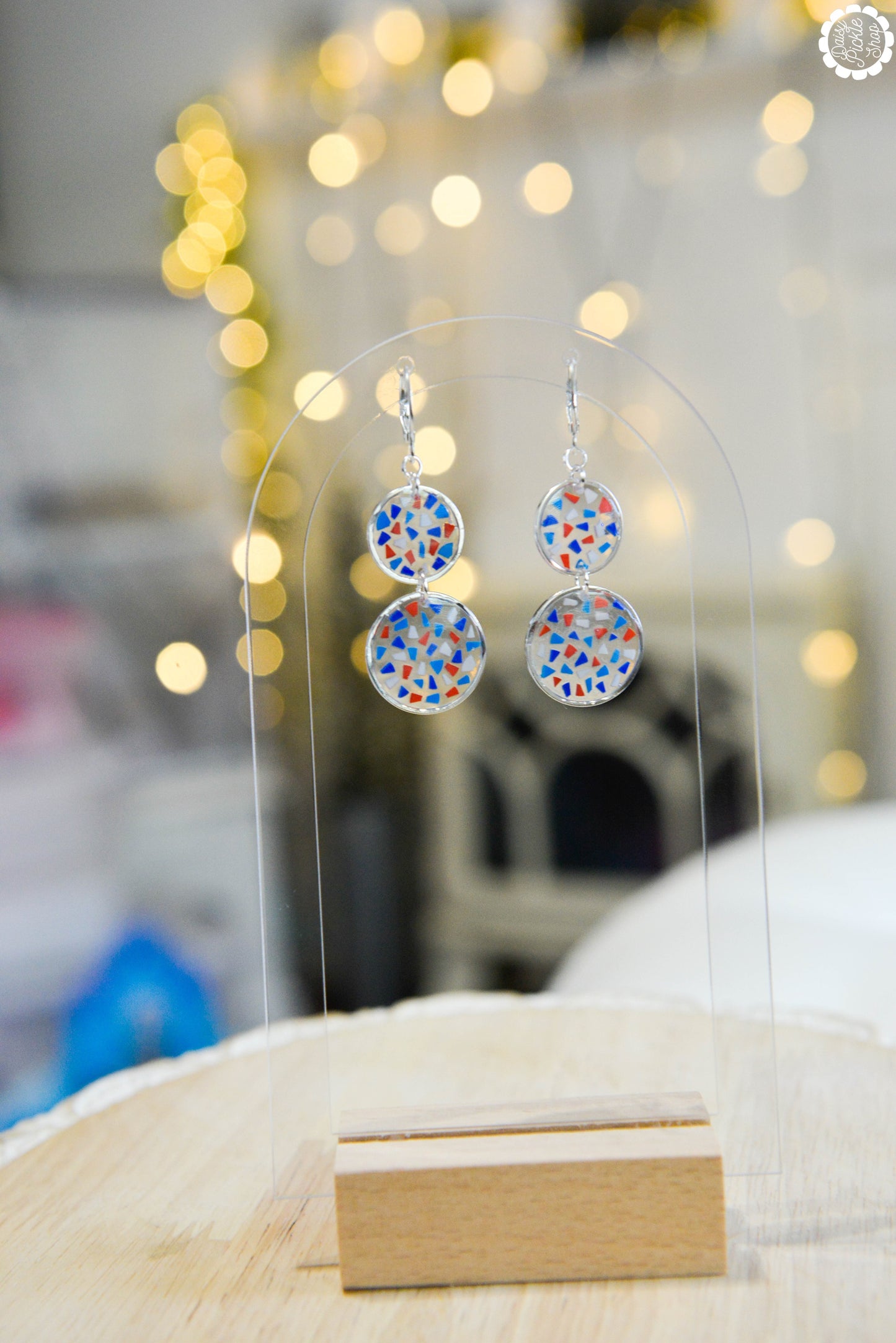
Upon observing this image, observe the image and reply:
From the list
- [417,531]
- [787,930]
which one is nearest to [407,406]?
[417,531]

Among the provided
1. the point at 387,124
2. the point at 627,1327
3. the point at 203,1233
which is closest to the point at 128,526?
the point at 387,124

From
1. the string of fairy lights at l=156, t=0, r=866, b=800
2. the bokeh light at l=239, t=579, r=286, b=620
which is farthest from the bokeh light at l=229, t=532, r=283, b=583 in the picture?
the string of fairy lights at l=156, t=0, r=866, b=800

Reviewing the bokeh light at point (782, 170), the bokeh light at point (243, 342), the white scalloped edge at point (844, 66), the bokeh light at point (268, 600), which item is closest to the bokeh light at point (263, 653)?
the bokeh light at point (268, 600)

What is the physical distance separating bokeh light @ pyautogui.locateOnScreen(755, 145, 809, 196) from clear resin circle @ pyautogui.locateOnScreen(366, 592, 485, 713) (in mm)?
1562

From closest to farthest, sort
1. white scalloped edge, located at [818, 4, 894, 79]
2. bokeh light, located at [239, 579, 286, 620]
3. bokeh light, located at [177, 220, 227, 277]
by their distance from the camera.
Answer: bokeh light, located at [239, 579, 286, 620]
white scalloped edge, located at [818, 4, 894, 79]
bokeh light, located at [177, 220, 227, 277]

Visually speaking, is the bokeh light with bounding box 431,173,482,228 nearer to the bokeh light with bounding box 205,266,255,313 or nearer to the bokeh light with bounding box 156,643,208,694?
the bokeh light with bounding box 205,266,255,313

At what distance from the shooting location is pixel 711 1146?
0.52 metres

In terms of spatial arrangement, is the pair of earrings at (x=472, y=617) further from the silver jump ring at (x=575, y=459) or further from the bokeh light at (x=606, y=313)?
the bokeh light at (x=606, y=313)

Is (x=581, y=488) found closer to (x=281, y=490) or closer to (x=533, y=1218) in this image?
(x=533, y=1218)

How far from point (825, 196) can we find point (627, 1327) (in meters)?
1.80

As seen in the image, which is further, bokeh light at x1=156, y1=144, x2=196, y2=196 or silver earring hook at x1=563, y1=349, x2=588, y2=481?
bokeh light at x1=156, y1=144, x2=196, y2=196

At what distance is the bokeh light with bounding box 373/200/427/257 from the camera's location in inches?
84.0

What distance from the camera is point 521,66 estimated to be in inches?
78.8

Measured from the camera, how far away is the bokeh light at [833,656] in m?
1.89
